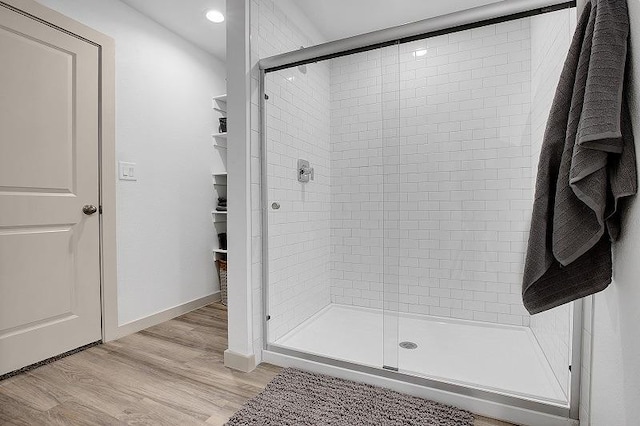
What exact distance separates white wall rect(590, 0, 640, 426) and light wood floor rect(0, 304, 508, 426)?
1.54 ft

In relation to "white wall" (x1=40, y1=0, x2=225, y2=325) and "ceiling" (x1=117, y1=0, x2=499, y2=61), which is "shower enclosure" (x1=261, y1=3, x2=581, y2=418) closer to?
"ceiling" (x1=117, y1=0, x2=499, y2=61)

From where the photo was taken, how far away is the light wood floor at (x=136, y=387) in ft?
4.55

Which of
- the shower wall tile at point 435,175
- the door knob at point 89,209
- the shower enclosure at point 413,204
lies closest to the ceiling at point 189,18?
the shower enclosure at point 413,204

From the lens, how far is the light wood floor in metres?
1.39

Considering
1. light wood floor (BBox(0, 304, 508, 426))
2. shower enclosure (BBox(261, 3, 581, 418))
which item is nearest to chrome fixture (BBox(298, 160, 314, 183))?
shower enclosure (BBox(261, 3, 581, 418))

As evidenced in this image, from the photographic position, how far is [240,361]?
70.4 inches

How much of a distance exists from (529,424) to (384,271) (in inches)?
45.6

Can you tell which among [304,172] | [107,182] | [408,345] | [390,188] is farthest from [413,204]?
[107,182]

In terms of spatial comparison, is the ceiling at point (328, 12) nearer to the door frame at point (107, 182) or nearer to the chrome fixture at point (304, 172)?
the door frame at point (107, 182)

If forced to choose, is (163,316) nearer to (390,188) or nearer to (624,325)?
(390,188)

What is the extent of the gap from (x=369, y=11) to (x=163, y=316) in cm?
272

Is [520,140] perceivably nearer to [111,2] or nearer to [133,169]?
[133,169]

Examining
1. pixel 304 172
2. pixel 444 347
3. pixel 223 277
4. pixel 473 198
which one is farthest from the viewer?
pixel 223 277

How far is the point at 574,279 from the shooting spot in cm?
105
